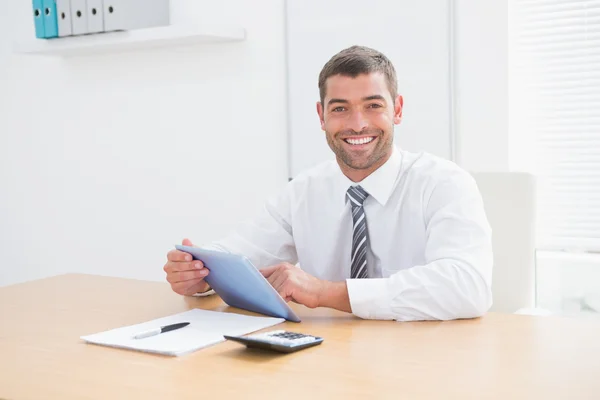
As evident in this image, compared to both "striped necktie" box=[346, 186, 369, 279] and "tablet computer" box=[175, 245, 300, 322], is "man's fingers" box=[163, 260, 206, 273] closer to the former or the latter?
"tablet computer" box=[175, 245, 300, 322]

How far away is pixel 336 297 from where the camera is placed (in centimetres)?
166

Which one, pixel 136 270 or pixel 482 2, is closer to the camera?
pixel 482 2

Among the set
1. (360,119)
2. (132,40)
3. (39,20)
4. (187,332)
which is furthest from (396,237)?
(39,20)

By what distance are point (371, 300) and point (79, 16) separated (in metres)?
2.62

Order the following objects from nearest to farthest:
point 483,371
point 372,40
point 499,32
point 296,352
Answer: point 483,371
point 296,352
point 499,32
point 372,40

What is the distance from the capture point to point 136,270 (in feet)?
13.1

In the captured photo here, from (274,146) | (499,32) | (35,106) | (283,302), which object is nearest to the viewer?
(283,302)

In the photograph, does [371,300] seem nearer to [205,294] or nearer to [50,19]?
[205,294]

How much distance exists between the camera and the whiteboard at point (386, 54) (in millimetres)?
3012

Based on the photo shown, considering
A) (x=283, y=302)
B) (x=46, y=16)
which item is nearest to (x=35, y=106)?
(x=46, y=16)

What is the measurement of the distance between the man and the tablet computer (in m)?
0.04

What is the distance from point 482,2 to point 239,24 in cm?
114

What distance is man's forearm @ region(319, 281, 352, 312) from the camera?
5.42 feet

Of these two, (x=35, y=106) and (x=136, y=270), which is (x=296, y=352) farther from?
(x=35, y=106)
